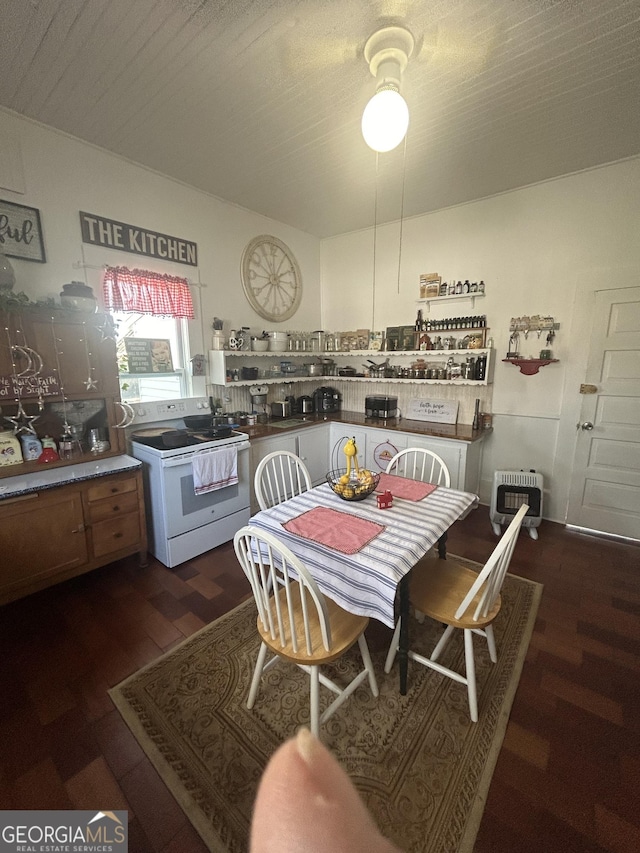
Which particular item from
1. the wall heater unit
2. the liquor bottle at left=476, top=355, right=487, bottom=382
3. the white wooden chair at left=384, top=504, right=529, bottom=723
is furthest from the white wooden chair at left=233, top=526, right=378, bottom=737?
the liquor bottle at left=476, top=355, right=487, bottom=382

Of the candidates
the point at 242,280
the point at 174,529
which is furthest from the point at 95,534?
the point at 242,280

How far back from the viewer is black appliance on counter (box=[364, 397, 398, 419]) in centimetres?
384

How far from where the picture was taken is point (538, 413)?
318cm

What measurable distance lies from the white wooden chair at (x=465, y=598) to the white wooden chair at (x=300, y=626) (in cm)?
31

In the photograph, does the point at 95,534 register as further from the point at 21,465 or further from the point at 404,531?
the point at 404,531

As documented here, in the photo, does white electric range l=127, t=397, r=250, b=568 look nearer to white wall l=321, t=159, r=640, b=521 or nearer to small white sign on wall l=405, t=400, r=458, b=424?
small white sign on wall l=405, t=400, r=458, b=424

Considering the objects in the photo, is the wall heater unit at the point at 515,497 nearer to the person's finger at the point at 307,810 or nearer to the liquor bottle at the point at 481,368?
the liquor bottle at the point at 481,368

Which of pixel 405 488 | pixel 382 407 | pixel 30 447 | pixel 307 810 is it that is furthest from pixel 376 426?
pixel 307 810

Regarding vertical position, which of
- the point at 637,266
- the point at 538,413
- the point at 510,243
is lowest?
the point at 538,413

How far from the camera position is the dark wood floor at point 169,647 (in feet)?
3.91

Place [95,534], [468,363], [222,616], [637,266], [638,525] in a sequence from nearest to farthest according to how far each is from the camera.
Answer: [222,616] → [95,534] → [637,266] → [638,525] → [468,363]

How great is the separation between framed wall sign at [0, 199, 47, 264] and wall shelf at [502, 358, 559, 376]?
143 inches

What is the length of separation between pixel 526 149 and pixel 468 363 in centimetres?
160

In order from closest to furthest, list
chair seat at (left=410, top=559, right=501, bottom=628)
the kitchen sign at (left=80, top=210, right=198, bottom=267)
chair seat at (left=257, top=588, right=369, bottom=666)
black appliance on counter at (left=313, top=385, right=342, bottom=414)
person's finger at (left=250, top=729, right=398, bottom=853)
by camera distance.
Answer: person's finger at (left=250, top=729, right=398, bottom=853) → chair seat at (left=257, top=588, right=369, bottom=666) → chair seat at (left=410, top=559, right=501, bottom=628) → the kitchen sign at (left=80, top=210, right=198, bottom=267) → black appliance on counter at (left=313, top=385, right=342, bottom=414)
